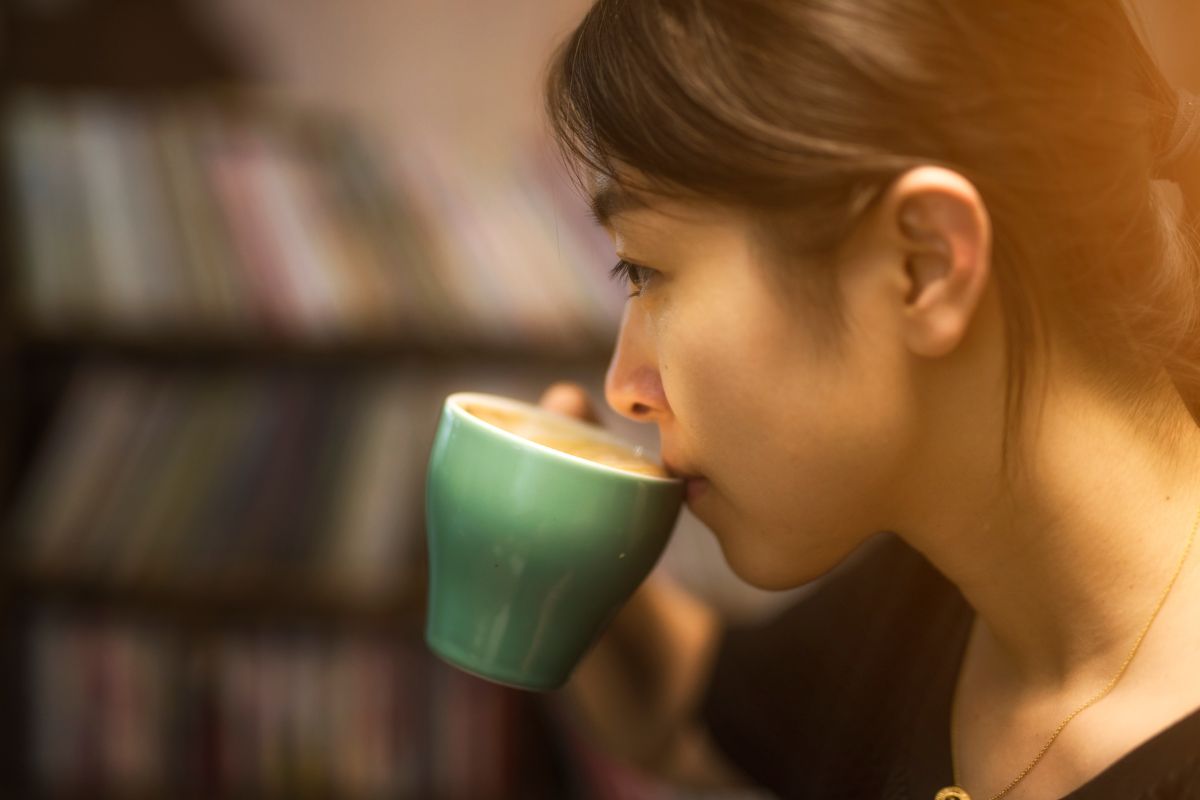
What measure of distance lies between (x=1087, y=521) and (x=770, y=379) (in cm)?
18

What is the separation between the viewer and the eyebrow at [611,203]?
59 centimetres

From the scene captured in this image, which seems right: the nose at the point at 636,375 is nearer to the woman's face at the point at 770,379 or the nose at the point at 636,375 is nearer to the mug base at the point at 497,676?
the woman's face at the point at 770,379

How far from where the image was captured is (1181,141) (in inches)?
23.4

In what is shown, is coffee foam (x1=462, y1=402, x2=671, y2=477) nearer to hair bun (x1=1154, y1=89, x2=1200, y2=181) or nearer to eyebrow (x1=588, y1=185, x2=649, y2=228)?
eyebrow (x1=588, y1=185, x2=649, y2=228)

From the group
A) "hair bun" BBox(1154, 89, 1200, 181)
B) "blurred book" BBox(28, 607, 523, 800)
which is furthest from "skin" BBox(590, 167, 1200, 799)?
"blurred book" BBox(28, 607, 523, 800)

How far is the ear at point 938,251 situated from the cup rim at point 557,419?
0.60 feet

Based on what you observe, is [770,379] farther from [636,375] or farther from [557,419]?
[557,419]

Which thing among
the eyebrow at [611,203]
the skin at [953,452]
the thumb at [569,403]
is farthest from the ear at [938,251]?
the thumb at [569,403]

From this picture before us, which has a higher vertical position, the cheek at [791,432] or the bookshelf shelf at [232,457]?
the cheek at [791,432]

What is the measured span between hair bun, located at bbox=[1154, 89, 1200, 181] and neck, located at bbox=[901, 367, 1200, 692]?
0.12 metres

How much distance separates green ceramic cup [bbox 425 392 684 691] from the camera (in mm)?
658

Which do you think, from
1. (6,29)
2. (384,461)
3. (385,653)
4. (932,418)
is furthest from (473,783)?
(6,29)

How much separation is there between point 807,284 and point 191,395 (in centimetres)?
110

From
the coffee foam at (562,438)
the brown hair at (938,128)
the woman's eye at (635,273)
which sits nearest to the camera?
the brown hair at (938,128)
